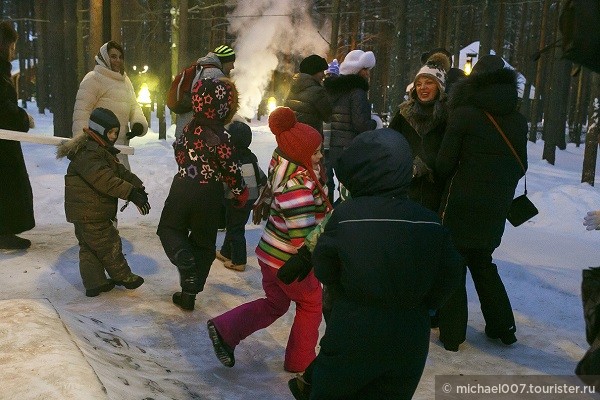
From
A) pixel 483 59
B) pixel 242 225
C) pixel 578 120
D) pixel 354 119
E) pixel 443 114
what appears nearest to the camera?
pixel 483 59

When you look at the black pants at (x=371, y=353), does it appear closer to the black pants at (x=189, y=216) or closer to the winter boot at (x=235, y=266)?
the black pants at (x=189, y=216)

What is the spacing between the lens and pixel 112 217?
570 centimetres

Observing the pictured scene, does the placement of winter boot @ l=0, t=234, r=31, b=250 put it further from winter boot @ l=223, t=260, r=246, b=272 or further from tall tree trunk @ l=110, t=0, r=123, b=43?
tall tree trunk @ l=110, t=0, r=123, b=43

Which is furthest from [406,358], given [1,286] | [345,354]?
[1,286]

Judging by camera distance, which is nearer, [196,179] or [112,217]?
[196,179]

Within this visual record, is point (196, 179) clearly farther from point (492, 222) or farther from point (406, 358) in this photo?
point (406, 358)

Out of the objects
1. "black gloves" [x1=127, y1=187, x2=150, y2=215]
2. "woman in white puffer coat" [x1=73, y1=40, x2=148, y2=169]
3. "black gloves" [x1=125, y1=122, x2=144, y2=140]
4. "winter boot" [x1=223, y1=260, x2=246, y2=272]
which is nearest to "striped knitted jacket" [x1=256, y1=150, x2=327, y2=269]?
"black gloves" [x1=127, y1=187, x2=150, y2=215]

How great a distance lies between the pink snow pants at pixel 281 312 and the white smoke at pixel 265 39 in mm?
30196

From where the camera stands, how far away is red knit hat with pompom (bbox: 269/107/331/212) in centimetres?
419

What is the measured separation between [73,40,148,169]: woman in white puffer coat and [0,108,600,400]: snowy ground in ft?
4.75

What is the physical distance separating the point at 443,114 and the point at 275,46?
108ft

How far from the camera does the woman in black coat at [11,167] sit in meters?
6.35

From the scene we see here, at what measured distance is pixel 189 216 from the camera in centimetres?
517

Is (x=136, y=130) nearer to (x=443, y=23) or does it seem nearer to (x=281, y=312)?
(x=281, y=312)
